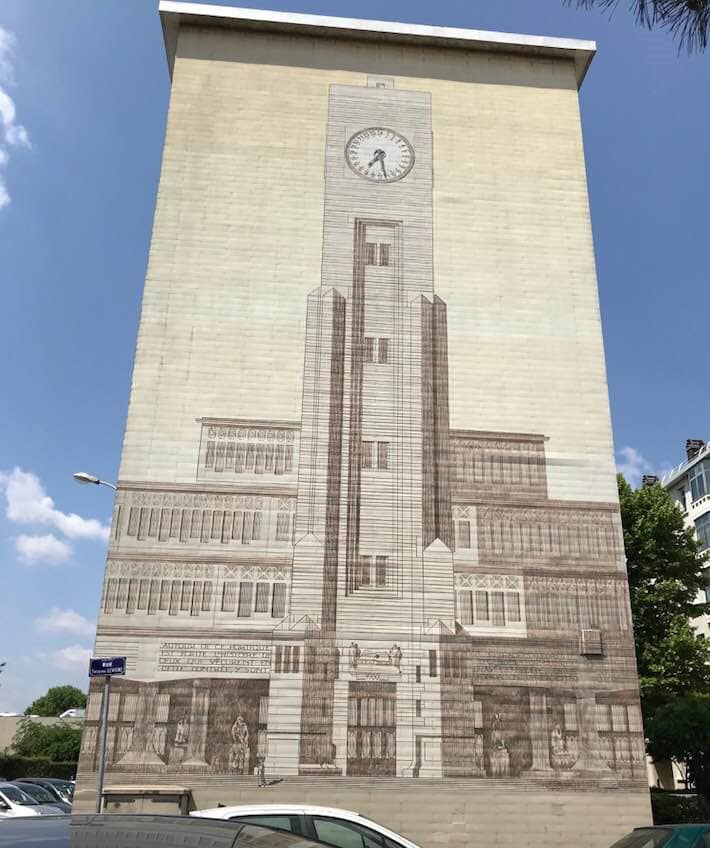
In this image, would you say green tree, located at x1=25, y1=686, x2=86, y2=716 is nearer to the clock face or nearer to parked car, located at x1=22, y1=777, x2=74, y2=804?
parked car, located at x1=22, y1=777, x2=74, y2=804

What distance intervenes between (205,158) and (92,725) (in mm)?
13171

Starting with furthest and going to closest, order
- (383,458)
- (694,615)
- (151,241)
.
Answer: (694,615) < (151,241) < (383,458)

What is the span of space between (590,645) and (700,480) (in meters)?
31.5

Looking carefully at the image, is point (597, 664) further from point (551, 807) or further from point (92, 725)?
point (92, 725)

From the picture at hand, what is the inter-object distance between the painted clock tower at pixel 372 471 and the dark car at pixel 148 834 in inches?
536

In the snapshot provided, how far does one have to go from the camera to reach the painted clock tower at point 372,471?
1552 centimetres

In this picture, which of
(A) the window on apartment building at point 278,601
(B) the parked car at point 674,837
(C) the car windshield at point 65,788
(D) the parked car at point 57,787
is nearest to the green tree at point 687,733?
(A) the window on apartment building at point 278,601

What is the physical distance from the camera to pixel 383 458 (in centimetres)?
1755

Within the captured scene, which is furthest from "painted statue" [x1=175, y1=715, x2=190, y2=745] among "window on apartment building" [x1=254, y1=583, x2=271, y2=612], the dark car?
the dark car

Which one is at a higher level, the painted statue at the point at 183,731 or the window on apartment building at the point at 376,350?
the window on apartment building at the point at 376,350

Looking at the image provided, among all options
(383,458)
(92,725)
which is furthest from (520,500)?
(92,725)

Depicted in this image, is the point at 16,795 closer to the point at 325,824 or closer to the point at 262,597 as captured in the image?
the point at 262,597

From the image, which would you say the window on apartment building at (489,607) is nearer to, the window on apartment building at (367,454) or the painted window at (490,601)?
the painted window at (490,601)

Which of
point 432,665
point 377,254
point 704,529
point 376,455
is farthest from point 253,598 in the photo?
point 704,529
